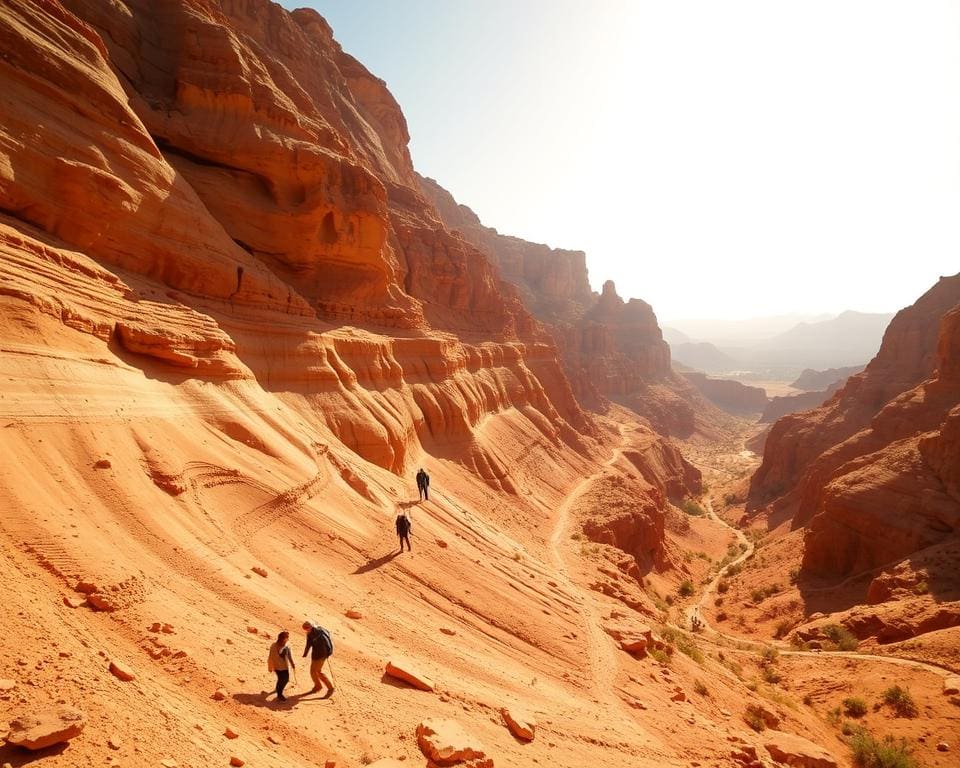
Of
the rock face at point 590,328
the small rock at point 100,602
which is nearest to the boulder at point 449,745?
the small rock at point 100,602

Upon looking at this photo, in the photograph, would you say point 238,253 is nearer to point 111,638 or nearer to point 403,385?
point 403,385

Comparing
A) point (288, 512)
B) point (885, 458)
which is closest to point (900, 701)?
point (288, 512)

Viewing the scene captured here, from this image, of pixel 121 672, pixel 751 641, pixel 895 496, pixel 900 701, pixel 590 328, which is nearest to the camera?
pixel 121 672

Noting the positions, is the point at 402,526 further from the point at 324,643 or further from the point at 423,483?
the point at 324,643

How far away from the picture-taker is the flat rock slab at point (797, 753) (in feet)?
31.5

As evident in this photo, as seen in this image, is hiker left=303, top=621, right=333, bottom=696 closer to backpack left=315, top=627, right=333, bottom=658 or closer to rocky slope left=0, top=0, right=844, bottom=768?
backpack left=315, top=627, right=333, bottom=658

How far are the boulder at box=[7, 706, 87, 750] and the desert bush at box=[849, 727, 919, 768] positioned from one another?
13937 millimetres

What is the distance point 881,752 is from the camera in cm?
1033

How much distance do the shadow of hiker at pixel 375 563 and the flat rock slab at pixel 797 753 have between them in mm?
8501

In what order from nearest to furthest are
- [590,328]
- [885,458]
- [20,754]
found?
[20,754] → [885,458] → [590,328]

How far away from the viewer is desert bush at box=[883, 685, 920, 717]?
1196 centimetres

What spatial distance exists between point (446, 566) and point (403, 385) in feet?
36.3

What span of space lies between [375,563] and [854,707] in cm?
1262

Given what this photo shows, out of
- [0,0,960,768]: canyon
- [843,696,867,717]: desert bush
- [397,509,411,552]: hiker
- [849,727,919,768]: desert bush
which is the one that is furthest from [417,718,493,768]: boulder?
[843,696,867,717]: desert bush
